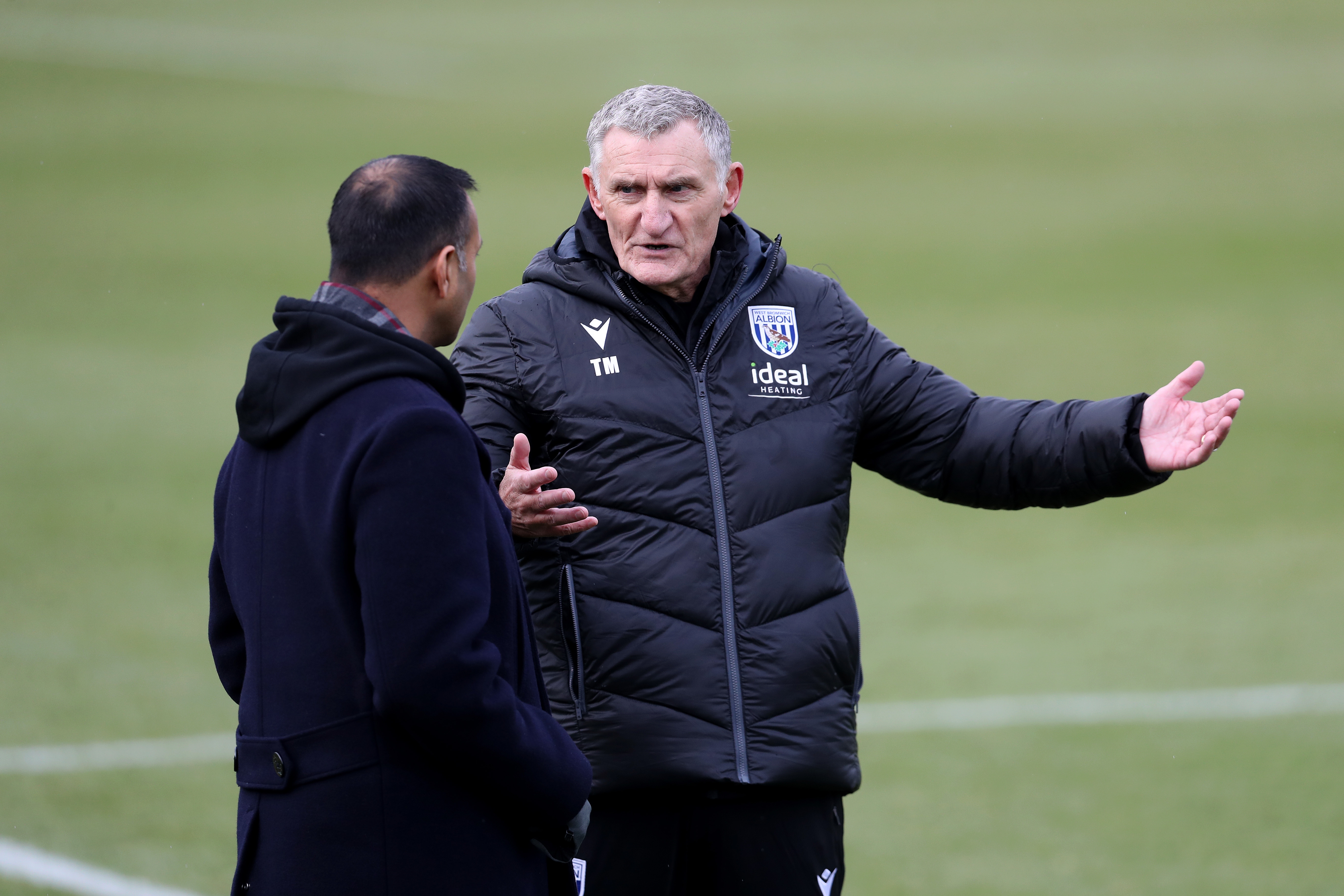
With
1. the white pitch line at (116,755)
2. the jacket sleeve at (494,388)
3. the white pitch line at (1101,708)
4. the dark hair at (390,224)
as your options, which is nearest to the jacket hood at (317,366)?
the dark hair at (390,224)

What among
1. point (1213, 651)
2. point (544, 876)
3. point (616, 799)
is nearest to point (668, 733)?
point (616, 799)

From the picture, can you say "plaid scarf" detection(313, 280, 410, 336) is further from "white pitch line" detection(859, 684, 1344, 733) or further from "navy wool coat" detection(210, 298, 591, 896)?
"white pitch line" detection(859, 684, 1344, 733)

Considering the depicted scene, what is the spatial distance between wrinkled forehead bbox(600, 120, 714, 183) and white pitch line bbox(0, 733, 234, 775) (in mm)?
4224

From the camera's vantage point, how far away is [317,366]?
102 inches

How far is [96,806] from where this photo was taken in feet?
20.9

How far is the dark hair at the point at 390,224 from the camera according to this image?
106 inches

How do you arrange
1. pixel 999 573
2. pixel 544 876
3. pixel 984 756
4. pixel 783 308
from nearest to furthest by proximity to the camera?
pixel 544 876 < pixel 783 308 < pixel 984 756 < pixel 999 573

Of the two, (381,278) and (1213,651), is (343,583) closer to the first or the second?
(381,278)

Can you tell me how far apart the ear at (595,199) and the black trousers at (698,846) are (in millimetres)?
1232

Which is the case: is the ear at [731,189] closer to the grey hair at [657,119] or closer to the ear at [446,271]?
the grey hair at [657,119]

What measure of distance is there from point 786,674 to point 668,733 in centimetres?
27

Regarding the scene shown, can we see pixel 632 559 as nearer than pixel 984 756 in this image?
Yes

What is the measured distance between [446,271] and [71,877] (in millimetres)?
3727

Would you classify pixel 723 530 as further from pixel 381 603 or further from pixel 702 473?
pixel 381 603
